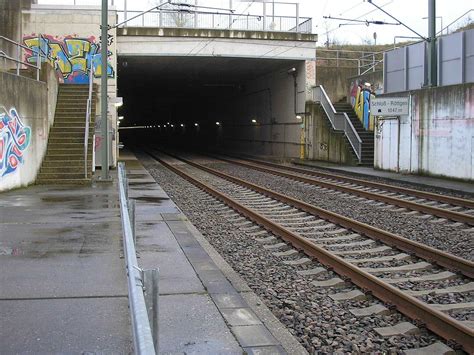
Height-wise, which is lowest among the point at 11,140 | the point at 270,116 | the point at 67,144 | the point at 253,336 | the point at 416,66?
the point at 253,336

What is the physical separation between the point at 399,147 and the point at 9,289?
19.8 metres

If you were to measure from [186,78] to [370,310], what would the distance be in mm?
37342

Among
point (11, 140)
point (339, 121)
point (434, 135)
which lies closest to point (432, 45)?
point (434, 135)

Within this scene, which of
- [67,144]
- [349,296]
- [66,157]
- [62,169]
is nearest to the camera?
[349,296]

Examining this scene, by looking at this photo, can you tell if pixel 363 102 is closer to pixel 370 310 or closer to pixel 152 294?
pixel 370 310

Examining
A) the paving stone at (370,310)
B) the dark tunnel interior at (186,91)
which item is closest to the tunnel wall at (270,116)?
the dark tunnel interior at (186,91)

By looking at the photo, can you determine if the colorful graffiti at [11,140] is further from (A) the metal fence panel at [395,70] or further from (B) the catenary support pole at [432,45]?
(A) the metal fence panel at [395,70]

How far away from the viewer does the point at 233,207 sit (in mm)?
14250

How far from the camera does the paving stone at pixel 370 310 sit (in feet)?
20.0

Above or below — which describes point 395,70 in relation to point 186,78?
below

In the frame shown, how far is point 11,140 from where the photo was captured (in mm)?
15109

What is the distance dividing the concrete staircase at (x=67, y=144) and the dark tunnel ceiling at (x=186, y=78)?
34.1 feet

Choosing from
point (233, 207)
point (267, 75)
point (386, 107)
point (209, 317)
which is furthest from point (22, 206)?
point (267, 75)

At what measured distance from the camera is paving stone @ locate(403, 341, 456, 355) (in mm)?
4977
